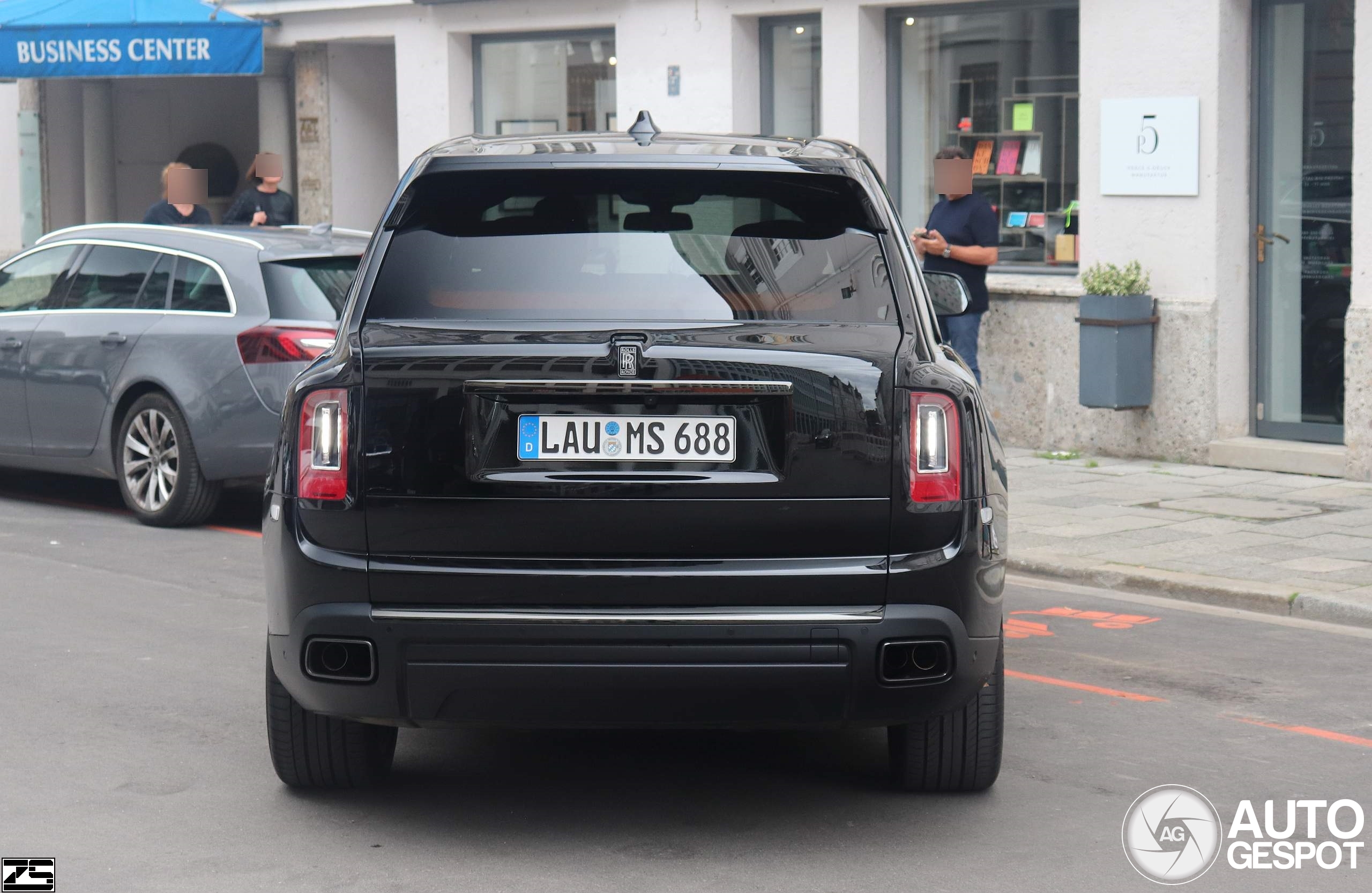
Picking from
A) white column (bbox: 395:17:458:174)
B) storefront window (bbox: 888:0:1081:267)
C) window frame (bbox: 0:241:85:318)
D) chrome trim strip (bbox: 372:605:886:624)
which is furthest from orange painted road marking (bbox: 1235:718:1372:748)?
Answer: white column (bbox: 395:17:458:174)

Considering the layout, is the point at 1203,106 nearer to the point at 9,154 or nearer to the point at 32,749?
the point at 32,749

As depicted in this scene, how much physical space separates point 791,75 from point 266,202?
4399 millimetres

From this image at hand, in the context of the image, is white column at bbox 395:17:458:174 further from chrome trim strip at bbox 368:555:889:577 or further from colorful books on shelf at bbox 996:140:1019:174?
chrome trim strip at bbox 368:555:889:577

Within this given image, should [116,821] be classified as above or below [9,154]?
below

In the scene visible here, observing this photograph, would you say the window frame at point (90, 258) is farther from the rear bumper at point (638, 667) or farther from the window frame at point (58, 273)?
the rear bumper at point (638, 667)

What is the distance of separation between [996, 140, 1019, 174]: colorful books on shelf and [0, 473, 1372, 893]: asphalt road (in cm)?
649

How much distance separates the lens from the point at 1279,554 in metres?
8.80

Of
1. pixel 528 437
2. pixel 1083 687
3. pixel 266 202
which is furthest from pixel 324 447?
pixel 266 202

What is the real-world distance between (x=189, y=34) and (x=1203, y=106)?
9.68 metres

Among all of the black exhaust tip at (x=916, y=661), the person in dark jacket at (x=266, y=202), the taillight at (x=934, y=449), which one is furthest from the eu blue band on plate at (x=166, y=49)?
the black exhaust tip at (x=916, y=661)

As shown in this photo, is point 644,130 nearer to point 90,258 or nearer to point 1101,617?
point 1101,617

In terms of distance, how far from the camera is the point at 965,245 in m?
12.4

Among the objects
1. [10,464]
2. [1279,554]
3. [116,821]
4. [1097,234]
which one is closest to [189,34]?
[10,464]

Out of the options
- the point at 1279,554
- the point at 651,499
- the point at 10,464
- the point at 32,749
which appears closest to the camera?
the point at 651,499
